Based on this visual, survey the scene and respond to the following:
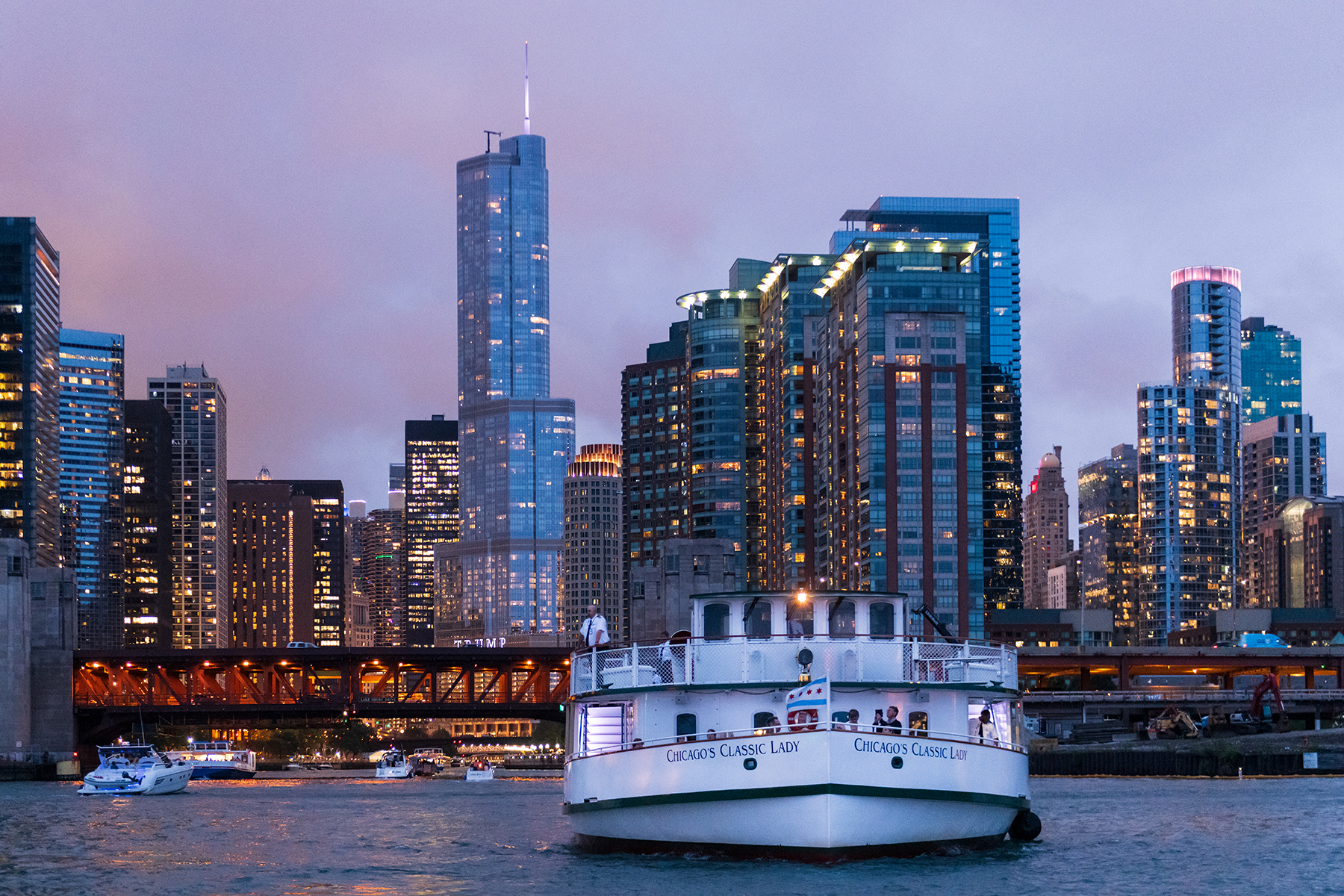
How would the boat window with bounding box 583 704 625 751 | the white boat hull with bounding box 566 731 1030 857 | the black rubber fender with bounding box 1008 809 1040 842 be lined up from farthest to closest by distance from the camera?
the black rubber fender with bounding box 1008 809 1040 842
the boat window with bounding box 583 704 625 751
the white boat hull with bounding box 566 731 1030 857

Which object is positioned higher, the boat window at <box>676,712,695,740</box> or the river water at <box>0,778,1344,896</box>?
the boat window at <box>676,712,695,740</box>

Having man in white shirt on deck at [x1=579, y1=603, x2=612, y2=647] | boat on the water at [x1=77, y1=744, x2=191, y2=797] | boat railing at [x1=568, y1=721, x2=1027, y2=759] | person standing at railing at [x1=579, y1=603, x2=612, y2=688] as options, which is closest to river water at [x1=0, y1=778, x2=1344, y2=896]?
boat railing at [x1=568, y1=721, x2=1027, y2=759]

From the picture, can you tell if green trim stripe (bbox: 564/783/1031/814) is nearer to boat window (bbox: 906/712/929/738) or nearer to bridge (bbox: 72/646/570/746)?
boat window (bbox: 906/712/929/738)

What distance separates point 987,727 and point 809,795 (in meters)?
9.93

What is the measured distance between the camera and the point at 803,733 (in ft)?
156

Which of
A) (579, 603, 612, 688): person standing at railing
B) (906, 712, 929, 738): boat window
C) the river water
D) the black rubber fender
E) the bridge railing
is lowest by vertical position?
the bridge railing

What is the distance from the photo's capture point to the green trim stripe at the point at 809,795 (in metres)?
47.5

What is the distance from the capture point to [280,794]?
11600cm

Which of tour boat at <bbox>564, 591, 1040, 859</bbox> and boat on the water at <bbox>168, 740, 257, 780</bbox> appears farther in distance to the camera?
boat on the water at <bbox>168, 740, 257, 780</bbox>

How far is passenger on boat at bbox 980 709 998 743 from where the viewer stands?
53.4 m

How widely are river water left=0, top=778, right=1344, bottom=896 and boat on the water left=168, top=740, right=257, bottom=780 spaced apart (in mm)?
45427

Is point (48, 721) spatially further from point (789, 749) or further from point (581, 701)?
point (789, 749)

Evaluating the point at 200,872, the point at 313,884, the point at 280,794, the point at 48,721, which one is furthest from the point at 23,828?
the point at 48,721

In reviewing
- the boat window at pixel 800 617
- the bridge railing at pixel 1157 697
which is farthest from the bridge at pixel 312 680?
the boat window at pixel 800 617
